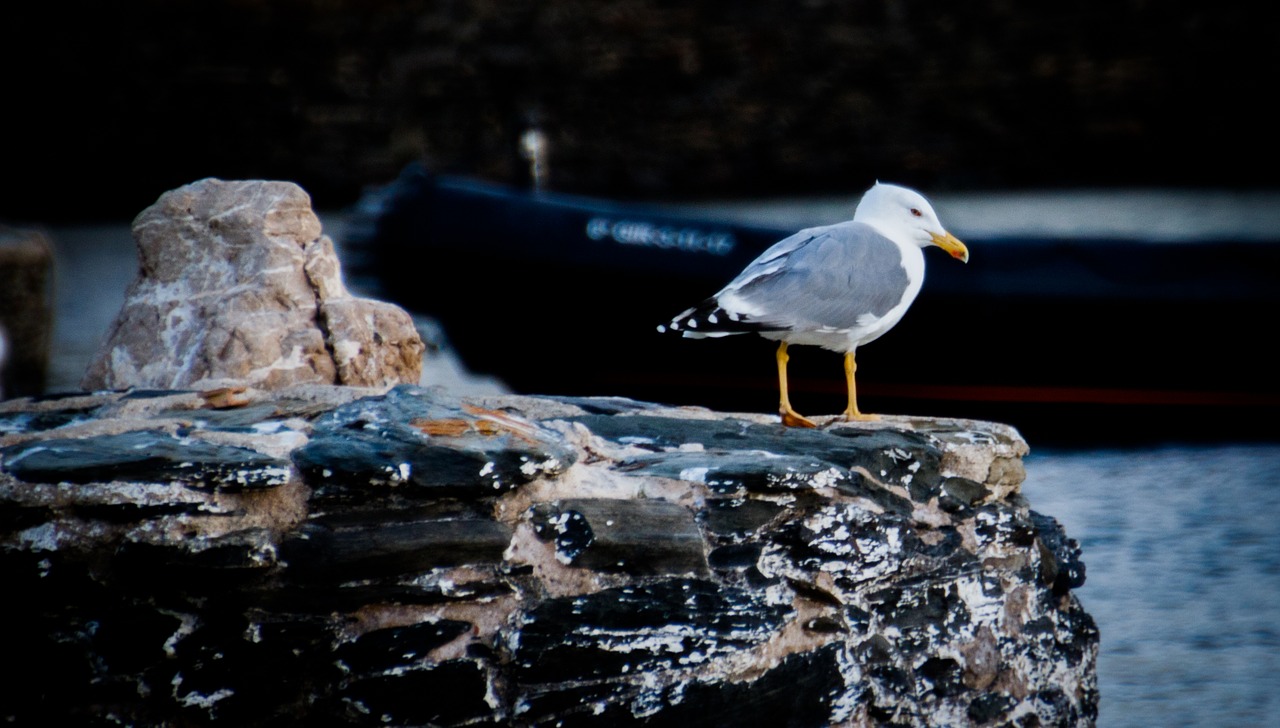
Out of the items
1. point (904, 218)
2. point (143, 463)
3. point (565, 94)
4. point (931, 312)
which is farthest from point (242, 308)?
point (565, 94)

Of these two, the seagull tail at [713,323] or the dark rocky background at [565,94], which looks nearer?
the seagull tail at [713,323]

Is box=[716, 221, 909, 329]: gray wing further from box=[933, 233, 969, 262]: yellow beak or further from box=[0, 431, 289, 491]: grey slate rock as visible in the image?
box=[0, 431, 289, 491]: grey slate rock

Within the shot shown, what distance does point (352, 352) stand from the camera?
275 centimetres

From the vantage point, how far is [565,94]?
44.4 ft

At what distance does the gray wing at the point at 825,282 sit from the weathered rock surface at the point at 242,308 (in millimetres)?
691

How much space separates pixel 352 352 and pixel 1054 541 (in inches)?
49.3

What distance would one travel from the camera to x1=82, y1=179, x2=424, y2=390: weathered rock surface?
8.84 ft

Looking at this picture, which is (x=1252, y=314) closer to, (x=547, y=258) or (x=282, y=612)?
(x=547, y=258)

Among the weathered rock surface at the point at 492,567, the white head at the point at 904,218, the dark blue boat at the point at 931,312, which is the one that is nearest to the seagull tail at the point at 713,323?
the weathered rock surface at the point at 492,567

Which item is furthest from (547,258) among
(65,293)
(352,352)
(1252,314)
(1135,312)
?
(65,293)

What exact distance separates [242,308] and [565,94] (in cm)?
1105

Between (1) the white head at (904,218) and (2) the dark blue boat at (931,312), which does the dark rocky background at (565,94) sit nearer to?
(2) the dark blue boat at (931,312)

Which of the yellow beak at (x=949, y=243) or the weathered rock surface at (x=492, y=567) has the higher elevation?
the yellow beak at (x=949, y=243)

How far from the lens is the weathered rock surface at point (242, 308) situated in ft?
8.84
